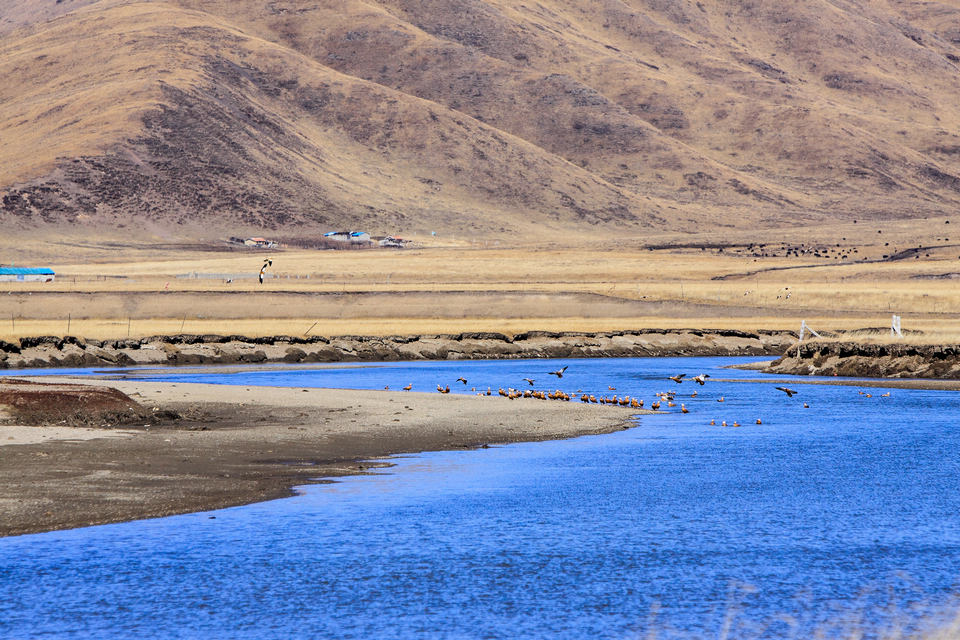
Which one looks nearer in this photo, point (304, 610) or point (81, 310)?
point (304, 610)

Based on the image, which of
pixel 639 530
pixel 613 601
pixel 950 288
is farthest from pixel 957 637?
pixel 950 288

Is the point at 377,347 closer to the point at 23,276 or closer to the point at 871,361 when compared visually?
the point at 871,361

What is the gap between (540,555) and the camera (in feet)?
60.8

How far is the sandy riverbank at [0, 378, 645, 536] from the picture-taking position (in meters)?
20.4

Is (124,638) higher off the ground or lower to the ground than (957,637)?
lower

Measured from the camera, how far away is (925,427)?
3400 cm

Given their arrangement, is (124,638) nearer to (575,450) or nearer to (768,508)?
(768,508)

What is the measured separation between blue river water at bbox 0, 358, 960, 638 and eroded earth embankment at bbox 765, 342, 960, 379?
835 inches

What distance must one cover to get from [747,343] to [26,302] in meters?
39.7

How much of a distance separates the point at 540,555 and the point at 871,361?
35.7 m

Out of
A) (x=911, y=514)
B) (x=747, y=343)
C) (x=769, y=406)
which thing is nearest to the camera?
(x=911, y=514)

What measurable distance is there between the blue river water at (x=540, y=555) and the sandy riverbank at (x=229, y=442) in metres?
0.85

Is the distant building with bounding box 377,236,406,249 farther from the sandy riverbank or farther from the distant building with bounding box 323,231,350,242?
the sandy riverbank

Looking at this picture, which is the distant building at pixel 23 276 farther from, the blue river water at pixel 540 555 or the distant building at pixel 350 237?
the blue river water at pixel 540 555
